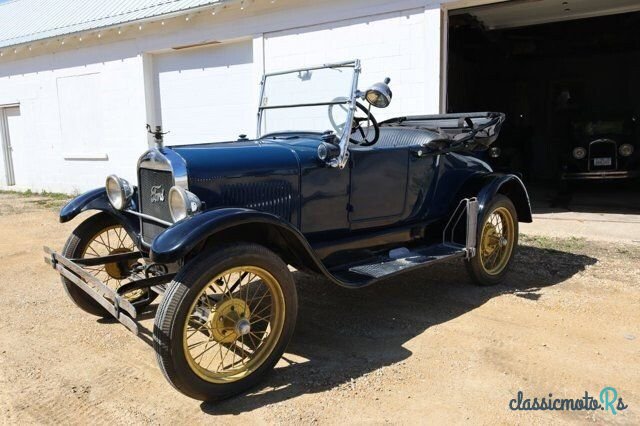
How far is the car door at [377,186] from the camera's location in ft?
13.2

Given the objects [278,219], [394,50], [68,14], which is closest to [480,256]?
[278,219]

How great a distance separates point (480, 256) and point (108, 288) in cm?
307

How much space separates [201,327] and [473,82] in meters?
13.3

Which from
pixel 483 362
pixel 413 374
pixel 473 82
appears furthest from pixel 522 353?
pixel 473 82

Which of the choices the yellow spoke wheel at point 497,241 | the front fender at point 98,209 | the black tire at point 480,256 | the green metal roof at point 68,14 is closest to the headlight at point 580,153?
the black tire at point 480,256

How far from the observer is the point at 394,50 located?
779 centimetres

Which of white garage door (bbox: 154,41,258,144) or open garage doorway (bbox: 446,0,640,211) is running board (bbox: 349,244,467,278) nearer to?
open garage doorway (bbox: 446,0,640,211)

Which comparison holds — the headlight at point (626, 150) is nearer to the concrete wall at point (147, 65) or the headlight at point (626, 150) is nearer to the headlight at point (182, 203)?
the concrete wall at point (147, 65)

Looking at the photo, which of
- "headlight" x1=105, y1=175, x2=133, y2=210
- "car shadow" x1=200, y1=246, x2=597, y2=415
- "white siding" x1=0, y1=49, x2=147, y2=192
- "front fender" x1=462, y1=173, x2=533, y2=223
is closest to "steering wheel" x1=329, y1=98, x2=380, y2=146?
"front fender" x1=462, y1=173, x2=533, y2=223

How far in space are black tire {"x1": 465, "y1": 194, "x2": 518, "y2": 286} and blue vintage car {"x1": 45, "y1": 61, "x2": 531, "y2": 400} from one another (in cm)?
2

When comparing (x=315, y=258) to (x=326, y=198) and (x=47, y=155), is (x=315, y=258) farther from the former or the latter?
(x=47, y=155)

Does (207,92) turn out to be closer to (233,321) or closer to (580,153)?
(580,153)

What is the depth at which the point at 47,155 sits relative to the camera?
42.9 feet

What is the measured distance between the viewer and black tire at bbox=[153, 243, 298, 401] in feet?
8.84
